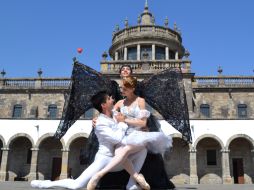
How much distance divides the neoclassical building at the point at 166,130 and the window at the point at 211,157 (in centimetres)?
2

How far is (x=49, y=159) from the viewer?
1104 inches

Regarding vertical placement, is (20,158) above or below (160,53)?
below

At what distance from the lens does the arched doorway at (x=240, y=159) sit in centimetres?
2616

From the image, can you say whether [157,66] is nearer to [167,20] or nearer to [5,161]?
[167,20]

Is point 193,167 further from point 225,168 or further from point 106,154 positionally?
point 106,154

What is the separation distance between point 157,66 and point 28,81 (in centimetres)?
1270

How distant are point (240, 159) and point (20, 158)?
18.7 meters

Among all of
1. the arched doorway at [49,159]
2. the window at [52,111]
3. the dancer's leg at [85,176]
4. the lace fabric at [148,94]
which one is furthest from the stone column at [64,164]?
the dancer's leg at [85,176]

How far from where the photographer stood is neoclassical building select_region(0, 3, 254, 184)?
80.6ft

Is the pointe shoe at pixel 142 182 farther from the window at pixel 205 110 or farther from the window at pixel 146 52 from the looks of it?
the window at pixel 146 52

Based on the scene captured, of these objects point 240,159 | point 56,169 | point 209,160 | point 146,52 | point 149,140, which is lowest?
point 56,169

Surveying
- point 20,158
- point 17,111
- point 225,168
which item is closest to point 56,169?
point 20,158

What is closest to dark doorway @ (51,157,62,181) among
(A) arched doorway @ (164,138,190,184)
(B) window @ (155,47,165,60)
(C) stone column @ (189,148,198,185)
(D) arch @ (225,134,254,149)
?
(A) arched doorway @ (164,138,190,184)

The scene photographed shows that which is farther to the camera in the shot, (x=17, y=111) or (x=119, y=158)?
(x=17, y=111)
